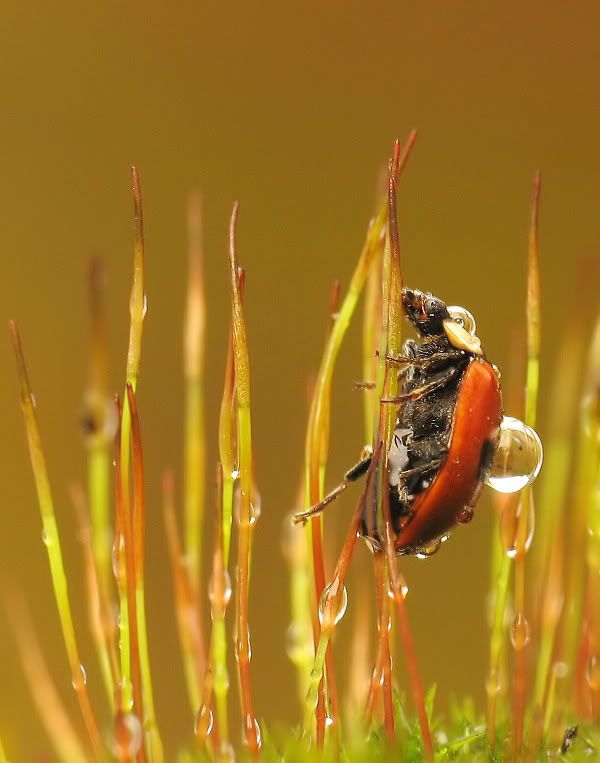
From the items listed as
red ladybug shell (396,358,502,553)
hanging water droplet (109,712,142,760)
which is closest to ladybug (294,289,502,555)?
red ladybug shell (396,358,502,553)

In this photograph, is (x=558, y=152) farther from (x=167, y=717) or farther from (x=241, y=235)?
(x=167, y=717)

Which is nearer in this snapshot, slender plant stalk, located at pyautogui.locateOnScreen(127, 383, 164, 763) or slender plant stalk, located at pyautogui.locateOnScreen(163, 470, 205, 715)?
slender plant stalk, located at pyautogui.locateOnScreen(127, 383, 164, 763)

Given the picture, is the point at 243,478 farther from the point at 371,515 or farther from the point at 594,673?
the point at 594,673

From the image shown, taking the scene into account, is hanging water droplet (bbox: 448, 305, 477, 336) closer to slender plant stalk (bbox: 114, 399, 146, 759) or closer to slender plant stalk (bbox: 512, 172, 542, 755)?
slender plant stalk (bbox: 512, 172, 542, 755)

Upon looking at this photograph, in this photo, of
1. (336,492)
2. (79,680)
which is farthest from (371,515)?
(79,680)

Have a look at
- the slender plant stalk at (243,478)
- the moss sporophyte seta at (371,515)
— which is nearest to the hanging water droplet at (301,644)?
the moss sporophyte seta at (371,515)

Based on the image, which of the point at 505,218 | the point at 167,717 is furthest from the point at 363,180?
the point at 167,717
